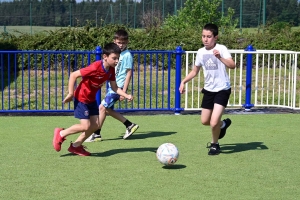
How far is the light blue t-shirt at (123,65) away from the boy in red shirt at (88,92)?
44.7 inches

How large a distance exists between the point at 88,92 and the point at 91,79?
19 centimetres

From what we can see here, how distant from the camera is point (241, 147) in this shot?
8586mm

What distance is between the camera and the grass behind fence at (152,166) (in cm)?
601

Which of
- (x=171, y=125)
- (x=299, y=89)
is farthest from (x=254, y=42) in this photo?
(x=171, y=125)

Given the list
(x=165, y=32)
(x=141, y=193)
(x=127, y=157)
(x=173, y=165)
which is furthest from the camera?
(x=165, y=32)

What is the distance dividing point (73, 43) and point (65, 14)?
1468 cm

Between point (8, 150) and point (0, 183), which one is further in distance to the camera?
point (8, 150)

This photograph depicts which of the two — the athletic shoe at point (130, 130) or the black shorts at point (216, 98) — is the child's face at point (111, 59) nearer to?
the black shorts at point (216, 98)

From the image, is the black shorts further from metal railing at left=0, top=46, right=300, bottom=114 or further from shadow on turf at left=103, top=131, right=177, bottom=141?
metal railing at left=0, top=46, right=300, bottom=114

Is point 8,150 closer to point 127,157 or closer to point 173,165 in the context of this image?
point 127,157

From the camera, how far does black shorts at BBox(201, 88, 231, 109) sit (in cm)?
Answer: 789

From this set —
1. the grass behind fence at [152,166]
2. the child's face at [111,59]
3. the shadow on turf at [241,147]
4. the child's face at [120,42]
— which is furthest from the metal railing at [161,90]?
the child's face at [111,59]

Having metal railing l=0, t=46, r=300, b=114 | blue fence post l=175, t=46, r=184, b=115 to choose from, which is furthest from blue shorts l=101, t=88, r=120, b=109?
blue fence post l=175, t=46, r=184, b=115

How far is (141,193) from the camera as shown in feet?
19.5
